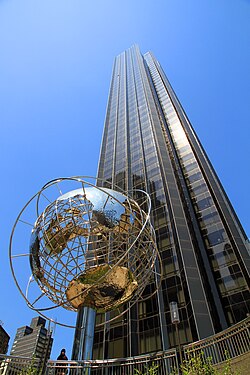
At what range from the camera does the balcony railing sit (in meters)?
7.97

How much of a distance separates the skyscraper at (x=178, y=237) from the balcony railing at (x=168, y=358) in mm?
10751

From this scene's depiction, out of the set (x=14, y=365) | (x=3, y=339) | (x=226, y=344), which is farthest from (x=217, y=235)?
(x=3, y=339)

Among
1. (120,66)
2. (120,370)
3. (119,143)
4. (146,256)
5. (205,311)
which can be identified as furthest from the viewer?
(120,66)

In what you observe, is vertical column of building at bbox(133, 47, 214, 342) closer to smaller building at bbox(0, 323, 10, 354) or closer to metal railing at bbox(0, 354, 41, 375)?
metal railing at bbox(0, 354, 41, 375)

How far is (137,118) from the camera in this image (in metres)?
47.4

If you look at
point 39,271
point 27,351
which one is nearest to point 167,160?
point 39,271

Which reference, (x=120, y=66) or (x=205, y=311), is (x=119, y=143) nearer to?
(x=205, y=311)

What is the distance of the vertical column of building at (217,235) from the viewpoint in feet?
69.9

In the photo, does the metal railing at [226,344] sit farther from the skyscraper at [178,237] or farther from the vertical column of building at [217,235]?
the vertical column of building at [217,235]

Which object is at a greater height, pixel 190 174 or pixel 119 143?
pixel 119 143

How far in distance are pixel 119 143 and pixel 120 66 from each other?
41.5 metres

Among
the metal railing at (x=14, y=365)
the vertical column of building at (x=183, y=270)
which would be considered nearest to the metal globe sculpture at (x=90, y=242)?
the metal railing at (x=14, y=365)

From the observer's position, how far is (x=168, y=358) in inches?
Answer: 350

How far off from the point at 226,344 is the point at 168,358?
187 cm
